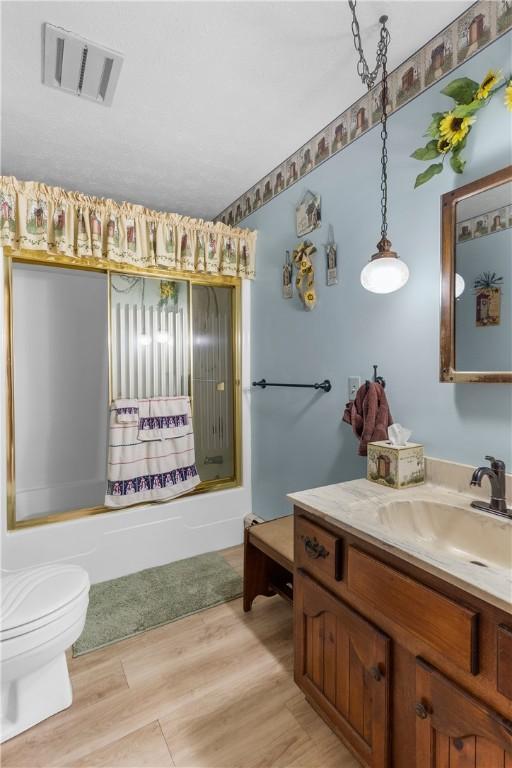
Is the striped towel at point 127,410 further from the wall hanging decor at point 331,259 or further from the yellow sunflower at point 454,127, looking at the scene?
the yellow sunflower at point 454,127

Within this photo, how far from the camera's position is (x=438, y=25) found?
4.50 feet

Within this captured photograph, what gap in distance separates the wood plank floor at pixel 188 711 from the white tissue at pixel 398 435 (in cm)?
104

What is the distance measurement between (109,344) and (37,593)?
1391 mm

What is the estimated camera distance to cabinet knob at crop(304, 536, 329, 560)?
1.20 meters

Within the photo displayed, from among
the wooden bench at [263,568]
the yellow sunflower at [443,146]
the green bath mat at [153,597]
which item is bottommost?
the green bath mat at [153,597]

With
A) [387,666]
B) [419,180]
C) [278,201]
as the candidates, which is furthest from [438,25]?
[387,666]

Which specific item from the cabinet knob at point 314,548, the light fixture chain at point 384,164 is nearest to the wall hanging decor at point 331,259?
the light fixture chain at point 384,164

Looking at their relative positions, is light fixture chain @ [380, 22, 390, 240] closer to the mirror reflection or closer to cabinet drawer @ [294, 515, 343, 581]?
the mirror reflection

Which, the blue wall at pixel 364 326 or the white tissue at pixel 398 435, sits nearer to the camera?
the blue wall at pixel 364 326

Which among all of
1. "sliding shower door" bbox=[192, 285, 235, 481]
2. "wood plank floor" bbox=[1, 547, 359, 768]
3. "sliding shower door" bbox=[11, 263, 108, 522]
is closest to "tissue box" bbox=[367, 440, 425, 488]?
"wood plank floor" bbox=[1, 547, 359, 768]

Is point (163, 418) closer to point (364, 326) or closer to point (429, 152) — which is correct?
point (364, 326)

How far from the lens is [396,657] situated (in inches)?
38.0

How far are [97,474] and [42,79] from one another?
271cm

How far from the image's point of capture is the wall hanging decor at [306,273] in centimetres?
208
